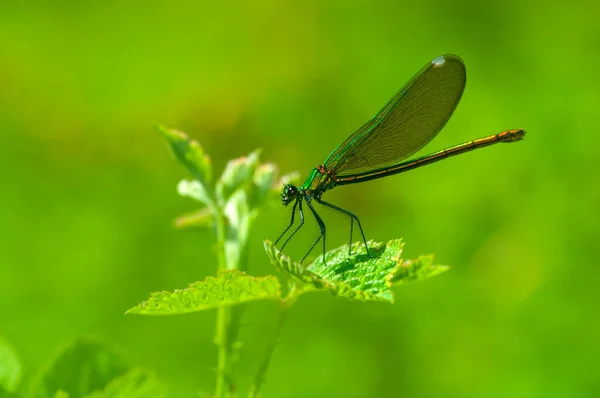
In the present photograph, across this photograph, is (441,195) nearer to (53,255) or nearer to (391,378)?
(391,378)

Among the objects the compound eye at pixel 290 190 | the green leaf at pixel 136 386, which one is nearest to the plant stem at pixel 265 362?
the green leaf at pixel 136 386

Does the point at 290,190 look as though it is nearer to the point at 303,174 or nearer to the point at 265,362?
the point at 265,362

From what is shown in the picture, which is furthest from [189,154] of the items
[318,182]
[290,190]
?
[318,182]

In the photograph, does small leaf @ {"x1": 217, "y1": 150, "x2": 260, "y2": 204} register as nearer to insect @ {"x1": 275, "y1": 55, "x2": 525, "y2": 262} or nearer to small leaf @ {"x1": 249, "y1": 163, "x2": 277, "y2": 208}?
small leaf @ {"x1": 249, "y1": 163, "x2": 277, "y2": 208}

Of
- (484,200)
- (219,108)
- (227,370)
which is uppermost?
(219,108)

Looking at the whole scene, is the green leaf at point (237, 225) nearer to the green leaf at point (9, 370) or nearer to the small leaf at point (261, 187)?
the small leaf at point (261, 187)

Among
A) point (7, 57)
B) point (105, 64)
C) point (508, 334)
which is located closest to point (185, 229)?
point (508, 334)

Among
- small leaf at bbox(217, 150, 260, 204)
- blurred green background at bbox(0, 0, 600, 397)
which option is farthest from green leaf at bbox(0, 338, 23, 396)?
blurred green background at bbox(0, 0, 600, 397)
